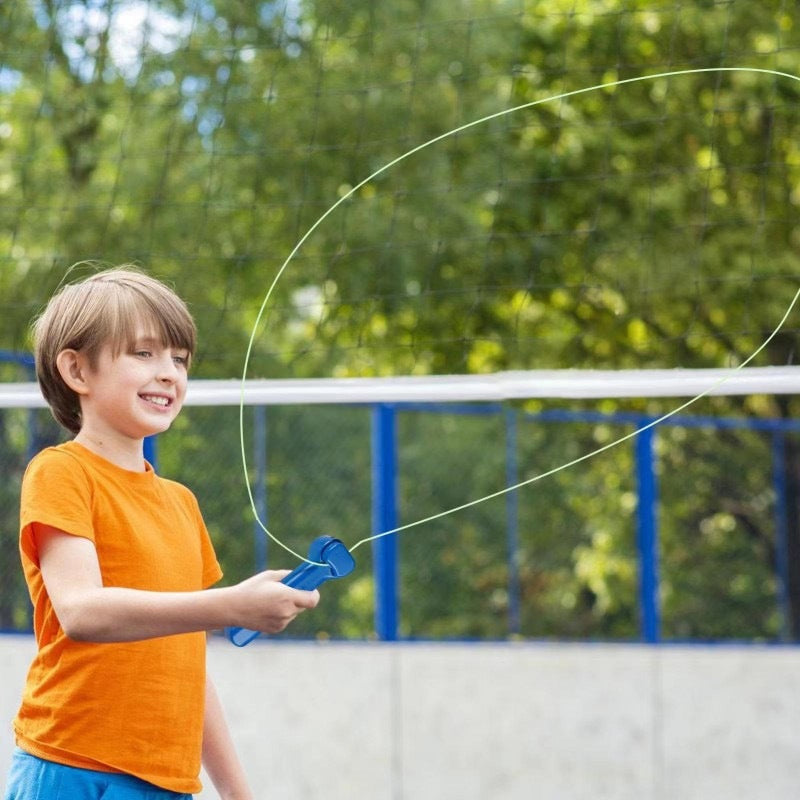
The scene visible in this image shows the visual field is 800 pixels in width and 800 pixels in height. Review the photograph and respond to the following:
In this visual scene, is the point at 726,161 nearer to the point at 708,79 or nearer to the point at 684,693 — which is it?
the point at 708,79

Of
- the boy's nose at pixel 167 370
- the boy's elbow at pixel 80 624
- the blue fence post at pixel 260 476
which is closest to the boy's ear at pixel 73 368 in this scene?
the boy's nose at pixel 167 370

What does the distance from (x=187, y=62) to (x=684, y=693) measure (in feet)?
17.2

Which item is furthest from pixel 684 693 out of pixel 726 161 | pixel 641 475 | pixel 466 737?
pixel 726 161

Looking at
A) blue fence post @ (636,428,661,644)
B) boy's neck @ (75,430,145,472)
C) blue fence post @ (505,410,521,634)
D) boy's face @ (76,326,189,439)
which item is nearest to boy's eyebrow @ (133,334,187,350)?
boy's face @ (76,326,189,439)

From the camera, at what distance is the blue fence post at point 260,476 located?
857cm

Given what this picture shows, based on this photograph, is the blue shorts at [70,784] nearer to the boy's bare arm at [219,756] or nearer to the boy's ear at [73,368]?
the boy's bare arm at [219,756]

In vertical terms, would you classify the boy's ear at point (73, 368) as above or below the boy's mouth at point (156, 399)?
above

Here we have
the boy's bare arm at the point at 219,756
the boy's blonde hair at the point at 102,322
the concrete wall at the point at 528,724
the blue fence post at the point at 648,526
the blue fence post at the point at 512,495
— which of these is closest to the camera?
the boy's blonde hair at the point at 102,322

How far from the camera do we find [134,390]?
1919 millimetres

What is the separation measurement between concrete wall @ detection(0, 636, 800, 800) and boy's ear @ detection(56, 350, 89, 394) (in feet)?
12.2

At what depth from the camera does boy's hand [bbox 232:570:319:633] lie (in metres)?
1.64

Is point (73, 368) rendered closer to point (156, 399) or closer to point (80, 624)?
point (156, 399)

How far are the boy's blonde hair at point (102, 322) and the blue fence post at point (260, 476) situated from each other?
643 centimetres

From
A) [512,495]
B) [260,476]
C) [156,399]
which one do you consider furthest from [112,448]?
[512,495]
